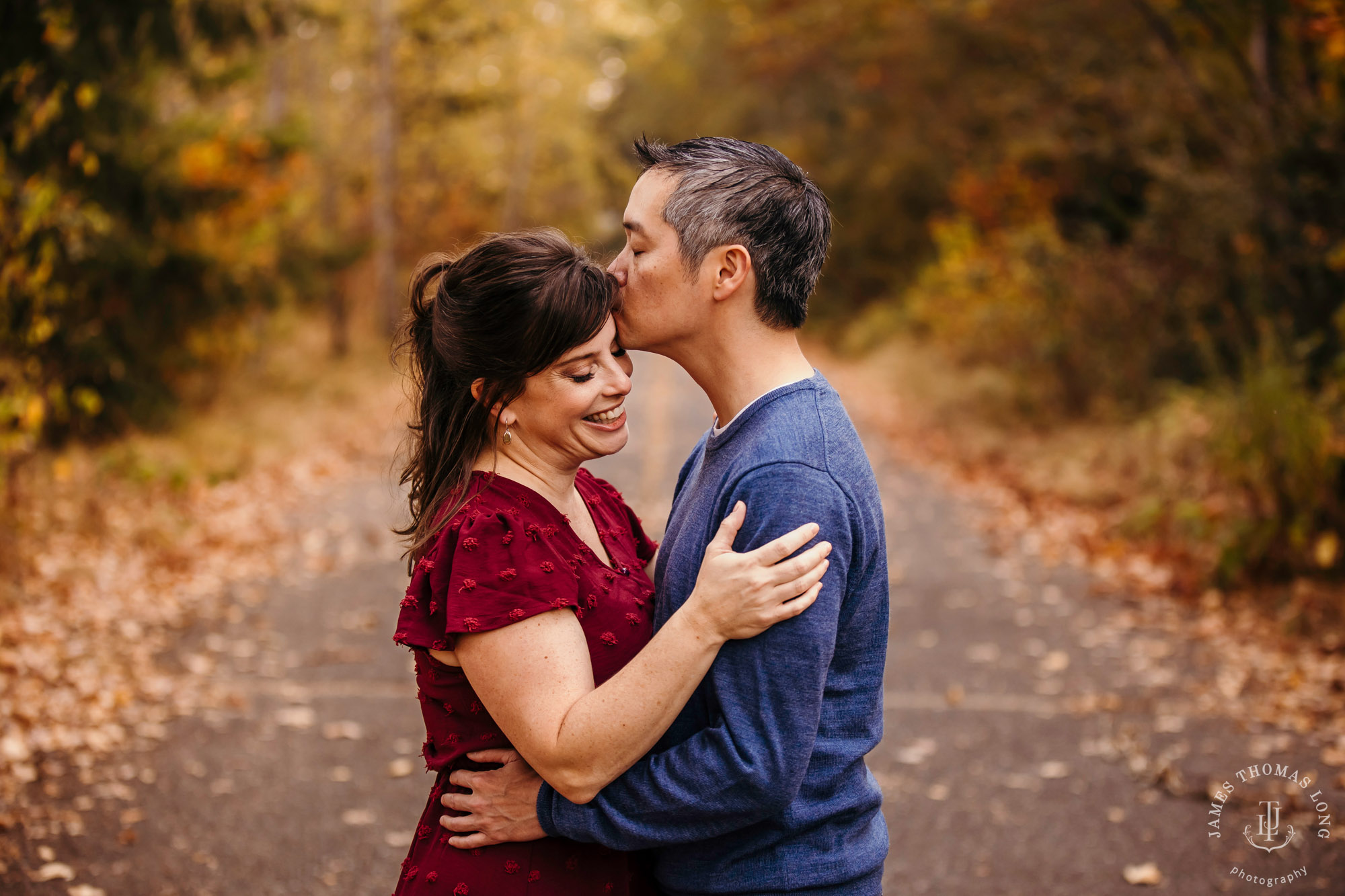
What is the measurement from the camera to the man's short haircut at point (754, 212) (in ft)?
6.59

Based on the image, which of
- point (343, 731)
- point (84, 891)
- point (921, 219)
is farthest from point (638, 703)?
point (921, 219)

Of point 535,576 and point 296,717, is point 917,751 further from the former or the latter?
point 535,576

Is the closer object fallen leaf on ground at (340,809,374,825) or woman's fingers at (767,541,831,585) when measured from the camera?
woman's fingers at (767,541,831,585)

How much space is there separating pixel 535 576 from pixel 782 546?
1.47ft

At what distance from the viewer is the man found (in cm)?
183

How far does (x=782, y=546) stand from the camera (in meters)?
1.79

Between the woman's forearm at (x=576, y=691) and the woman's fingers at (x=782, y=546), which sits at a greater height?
the woman's fingers at (x=782, y=546)

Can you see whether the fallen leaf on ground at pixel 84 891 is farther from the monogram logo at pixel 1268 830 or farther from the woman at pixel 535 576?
the monogram logo at pixel 1268 830

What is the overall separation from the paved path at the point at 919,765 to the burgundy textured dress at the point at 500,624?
1200 millimetres

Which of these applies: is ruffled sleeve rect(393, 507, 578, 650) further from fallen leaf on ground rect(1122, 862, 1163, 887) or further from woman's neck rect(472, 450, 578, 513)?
fallen leaf on ground rect(1122, 862, 1163, 887)

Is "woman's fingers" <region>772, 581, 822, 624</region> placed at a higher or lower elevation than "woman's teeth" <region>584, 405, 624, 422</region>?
lower

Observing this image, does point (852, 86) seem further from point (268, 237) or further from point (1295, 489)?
point (1295, 489)

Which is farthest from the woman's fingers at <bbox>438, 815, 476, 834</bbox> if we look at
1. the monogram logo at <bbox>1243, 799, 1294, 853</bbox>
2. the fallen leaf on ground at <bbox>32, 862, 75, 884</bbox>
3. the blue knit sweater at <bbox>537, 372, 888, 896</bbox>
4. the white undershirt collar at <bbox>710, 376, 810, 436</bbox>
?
the monogram logo at <bbox>1243, 799, 1294, 853</bbox>

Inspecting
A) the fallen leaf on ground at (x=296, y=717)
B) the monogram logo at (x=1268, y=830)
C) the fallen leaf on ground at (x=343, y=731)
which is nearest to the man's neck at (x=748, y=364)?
the monogram logo at (x=1268, y=830)
